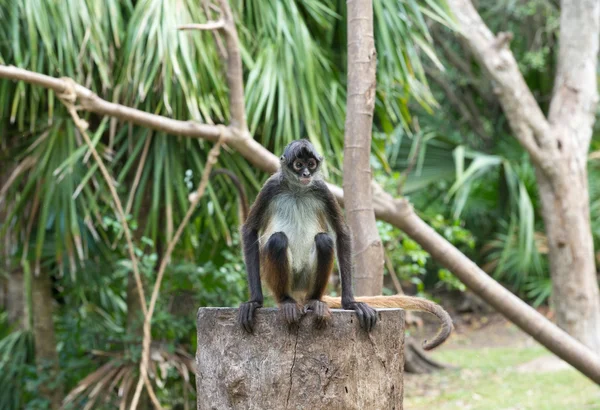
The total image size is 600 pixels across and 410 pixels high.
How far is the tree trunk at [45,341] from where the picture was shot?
6211 mm

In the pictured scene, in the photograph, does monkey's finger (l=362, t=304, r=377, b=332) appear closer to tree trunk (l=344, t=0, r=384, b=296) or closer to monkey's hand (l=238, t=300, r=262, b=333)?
monkey's hand (l=238, t=300, r=262, b=333)

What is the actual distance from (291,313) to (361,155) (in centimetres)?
173

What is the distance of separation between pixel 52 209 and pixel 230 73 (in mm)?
1982

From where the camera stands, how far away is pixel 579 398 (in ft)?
21.8

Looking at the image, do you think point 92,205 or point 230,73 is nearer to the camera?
point 230,73

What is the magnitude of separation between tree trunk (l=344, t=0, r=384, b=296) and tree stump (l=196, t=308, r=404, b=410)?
4.36 ft

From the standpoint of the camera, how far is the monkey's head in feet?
11.1

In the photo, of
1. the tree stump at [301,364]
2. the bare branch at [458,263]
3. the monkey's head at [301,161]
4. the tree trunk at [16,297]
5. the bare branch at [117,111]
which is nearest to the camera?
the tree stump at [301,364]

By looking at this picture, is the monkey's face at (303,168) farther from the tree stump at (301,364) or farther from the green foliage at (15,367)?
the green foliage at (15,367)

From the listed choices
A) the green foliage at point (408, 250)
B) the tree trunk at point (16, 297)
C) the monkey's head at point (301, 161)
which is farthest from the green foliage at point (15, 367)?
the monkey's head at point (301, 161)

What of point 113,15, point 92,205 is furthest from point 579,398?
point 113,15

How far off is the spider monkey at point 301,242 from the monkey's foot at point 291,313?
14 centimetres

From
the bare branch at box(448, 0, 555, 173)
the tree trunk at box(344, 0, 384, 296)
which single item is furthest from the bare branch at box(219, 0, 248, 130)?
the bare branch at box(448, 0, 555, 173)

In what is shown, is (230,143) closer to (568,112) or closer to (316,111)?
(316,111)
